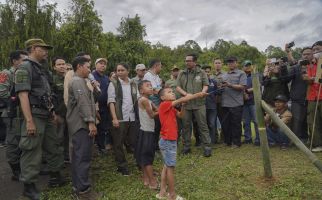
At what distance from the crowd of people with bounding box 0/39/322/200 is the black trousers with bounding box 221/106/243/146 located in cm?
2

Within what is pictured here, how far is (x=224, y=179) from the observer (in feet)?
19.1

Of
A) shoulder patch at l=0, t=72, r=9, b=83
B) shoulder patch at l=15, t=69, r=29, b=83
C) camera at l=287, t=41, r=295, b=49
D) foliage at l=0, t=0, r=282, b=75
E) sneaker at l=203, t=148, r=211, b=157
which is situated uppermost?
foliage at l=0, t=0, r=282, b=75

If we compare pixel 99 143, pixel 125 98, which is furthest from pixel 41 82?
pixel 99 143

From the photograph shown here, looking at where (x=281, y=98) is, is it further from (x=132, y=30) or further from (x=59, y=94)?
(x=132, y=30)

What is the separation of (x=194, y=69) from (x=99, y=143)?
115 inches

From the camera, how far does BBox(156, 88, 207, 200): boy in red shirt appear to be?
4902 mm

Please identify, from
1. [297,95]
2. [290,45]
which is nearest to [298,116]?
[297,95]

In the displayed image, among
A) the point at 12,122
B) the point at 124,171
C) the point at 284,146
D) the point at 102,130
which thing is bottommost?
the point at 124,171

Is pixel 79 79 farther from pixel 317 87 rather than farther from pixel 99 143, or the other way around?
pixel 317 87

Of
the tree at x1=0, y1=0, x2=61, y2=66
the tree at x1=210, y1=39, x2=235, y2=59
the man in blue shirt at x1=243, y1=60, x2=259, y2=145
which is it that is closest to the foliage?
the tree at x1=0, y1=0, x2=61, y2=66

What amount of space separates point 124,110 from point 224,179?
2152 mm

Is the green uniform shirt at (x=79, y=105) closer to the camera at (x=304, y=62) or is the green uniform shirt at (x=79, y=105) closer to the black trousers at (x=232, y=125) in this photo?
the black trousers at (x=232, y=125)

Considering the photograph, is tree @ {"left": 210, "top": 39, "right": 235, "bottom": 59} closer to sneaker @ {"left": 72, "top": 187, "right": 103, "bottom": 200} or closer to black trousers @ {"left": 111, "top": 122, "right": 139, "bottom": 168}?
black trousers @ {"left": 111, "top": 122, "right": 139, "bottom": 168}

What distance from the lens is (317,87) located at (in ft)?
24.5
